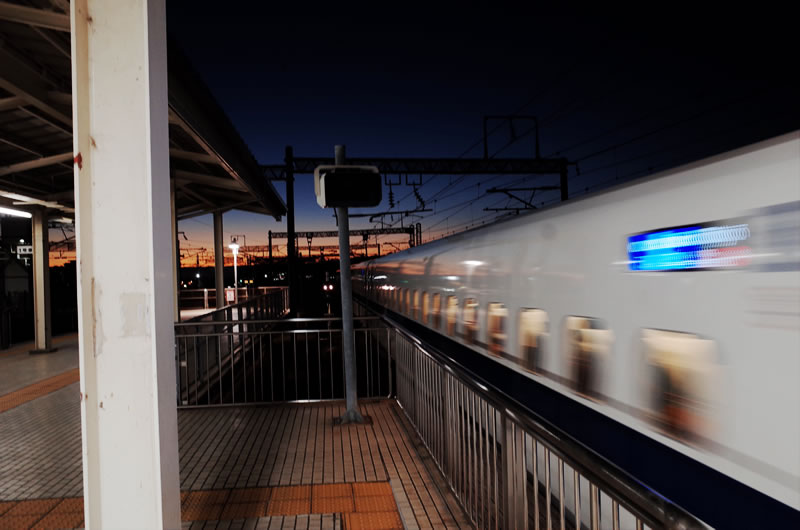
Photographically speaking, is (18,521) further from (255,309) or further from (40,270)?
(255,309)

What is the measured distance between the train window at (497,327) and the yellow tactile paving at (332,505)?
2514mm

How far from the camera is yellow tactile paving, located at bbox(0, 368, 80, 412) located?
25.6ft

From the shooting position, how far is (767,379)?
8.18 ft

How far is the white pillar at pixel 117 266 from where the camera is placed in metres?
2.44

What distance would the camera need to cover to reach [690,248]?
3.01m

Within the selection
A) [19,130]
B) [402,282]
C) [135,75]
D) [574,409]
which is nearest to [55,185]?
[19,130]

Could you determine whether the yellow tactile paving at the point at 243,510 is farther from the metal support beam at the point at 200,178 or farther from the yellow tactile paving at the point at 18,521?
the metal support beam at the point at 200,178

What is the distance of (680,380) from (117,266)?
3056mm

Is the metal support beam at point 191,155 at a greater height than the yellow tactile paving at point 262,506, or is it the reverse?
the metal support beam at point 191,155

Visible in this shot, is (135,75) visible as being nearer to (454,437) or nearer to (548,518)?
(548,518)

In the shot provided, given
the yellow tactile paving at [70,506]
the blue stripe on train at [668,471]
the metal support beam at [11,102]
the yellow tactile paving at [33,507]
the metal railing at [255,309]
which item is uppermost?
the metal support beam at [11,102]

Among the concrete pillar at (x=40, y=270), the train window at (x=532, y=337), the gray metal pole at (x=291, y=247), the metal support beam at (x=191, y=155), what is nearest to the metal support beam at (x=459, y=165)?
the gray metal pole at (x=291, y=247)

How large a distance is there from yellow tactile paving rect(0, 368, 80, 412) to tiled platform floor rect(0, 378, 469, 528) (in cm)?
84

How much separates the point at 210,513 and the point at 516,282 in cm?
344
